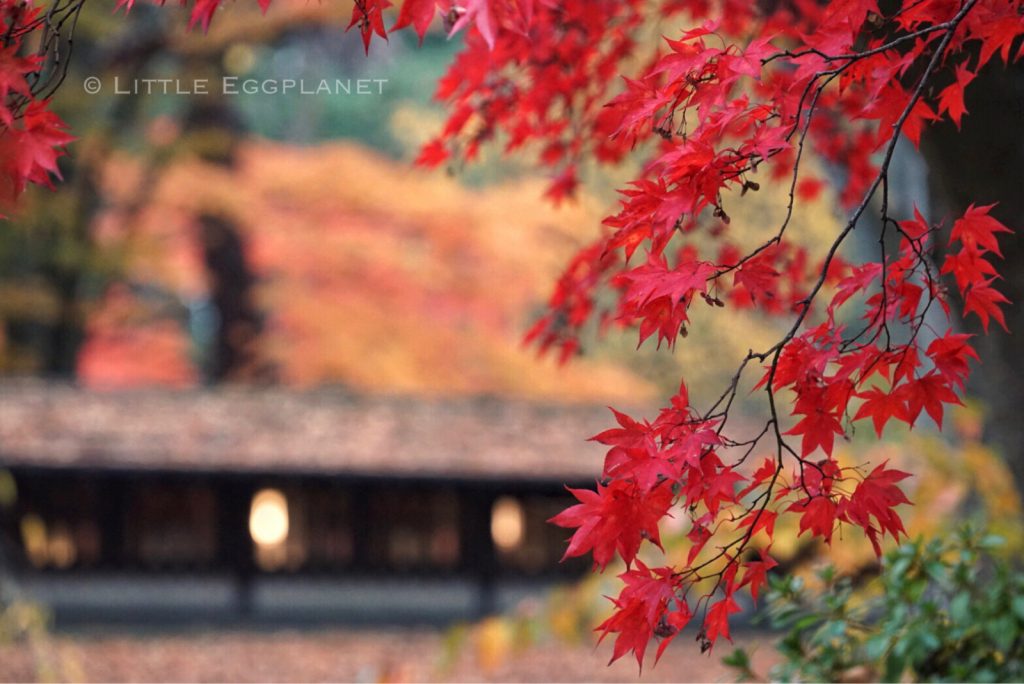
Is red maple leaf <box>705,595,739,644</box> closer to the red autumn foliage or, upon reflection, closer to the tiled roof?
the red autumn foliage

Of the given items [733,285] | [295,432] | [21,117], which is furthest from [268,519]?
[733,285]

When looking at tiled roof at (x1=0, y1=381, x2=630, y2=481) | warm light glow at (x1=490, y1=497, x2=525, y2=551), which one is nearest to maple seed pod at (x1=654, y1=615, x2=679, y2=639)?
tiled roof at (x1=0, y1=381, x2=630, y2=481)

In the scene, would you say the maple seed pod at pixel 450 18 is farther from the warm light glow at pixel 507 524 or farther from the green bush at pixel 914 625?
the warm light glow at pixel 507 524

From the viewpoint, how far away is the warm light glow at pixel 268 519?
1214cm

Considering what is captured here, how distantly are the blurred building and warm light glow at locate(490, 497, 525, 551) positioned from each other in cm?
2

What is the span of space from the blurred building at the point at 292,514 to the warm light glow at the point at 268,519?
0.05 feet

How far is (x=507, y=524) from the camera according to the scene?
1244cm

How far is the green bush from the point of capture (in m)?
3.30

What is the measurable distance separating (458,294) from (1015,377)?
29.2 feet

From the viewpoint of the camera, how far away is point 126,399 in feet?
Answer: 41.2

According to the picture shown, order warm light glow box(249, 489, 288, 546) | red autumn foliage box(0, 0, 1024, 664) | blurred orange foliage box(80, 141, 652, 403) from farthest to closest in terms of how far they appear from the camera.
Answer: warm light glow box(249, 489, 288, 546)
blurred orange foliage box(80, 141, 652, 403)
red autumn foliage box(0, 0, 1024, 664)

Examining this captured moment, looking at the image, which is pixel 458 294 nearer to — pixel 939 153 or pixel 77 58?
pixel 77 58

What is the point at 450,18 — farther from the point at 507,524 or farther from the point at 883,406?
the point at 507,524

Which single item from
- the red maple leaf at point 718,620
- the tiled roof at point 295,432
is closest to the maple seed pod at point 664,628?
the red maple leaf at point 718,620
